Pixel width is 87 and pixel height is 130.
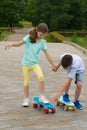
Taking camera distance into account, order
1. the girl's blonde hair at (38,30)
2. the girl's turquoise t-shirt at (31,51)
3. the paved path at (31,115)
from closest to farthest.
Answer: the paved path at (31,115) → the girl's blonde hair at (38,30) → the girl's turquoise t-shirt at (31,51)

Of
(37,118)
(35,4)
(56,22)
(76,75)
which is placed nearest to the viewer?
(37,118)

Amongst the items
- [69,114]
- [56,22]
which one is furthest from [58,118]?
[56,22]

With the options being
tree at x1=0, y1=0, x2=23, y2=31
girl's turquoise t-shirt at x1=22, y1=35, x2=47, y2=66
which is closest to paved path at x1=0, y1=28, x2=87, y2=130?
girl's turquoise t-shirt at x1=22, y1=35, x2=47, y2=66

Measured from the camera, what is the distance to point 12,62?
1310 cm

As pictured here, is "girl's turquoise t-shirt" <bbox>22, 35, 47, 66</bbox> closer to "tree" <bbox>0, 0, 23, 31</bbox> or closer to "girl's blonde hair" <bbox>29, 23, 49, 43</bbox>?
"girl's blonde hair" <bbox>29, 23, 49, 43</bbox>

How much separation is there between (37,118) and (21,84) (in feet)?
9.67

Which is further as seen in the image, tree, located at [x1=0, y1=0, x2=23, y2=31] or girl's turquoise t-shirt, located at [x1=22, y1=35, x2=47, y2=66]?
tree, located at [x1=0, y1=0, x2=23, y2=31]

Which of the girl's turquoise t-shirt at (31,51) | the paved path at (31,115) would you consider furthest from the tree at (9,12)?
the girl's turquoise t-shirt at (31,51)

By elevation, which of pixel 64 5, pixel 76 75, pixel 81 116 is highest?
pixel 64 5

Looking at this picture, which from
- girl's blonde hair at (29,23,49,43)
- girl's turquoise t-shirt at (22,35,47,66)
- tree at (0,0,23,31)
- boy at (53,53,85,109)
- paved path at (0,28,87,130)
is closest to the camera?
paved path at (0,28,87,130)

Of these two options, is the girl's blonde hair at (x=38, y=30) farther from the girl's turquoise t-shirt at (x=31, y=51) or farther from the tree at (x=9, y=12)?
the tree at (x=9, y=12)

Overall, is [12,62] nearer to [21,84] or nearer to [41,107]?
[21,84]

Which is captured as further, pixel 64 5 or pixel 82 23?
pixel 82 23

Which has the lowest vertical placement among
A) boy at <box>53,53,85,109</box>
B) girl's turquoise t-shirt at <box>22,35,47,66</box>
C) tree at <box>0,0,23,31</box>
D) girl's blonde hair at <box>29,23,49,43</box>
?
boy at <box>53,53,85,109</box>
